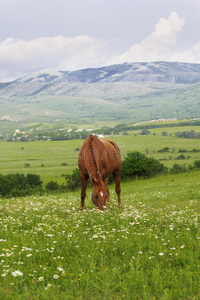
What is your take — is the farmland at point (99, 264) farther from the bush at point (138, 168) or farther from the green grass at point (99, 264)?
the bush at point (138, 168)

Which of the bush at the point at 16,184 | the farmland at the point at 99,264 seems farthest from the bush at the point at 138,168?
the farmland at the point at 99,264

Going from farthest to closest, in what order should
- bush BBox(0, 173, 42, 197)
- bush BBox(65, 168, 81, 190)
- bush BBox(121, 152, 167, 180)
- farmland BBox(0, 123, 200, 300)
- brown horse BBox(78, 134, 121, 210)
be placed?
bush BBox(0, 173, 42, 197) → bush BBox(121, 152, 167, 180) → bush BBox(65, 168, 81, 190) → brown horse BBox(78, 134, 121, 210) → farmland BBox(0, 123, 200, 300)

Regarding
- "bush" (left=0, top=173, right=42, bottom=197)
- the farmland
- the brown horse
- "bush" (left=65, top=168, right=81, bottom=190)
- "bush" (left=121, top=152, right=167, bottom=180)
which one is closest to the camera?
the farmland

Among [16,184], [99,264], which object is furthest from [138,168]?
[99,264]

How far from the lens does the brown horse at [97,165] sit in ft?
38.2

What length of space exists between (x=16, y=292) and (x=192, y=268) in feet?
11.4

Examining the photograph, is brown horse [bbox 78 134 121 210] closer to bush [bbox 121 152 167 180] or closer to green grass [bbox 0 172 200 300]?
green grass [bbox 0 172 200 300]

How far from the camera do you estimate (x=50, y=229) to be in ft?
26.4

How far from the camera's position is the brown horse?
1166cm

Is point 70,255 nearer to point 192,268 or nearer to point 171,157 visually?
point 192,268

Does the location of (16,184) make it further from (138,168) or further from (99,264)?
(99,264)

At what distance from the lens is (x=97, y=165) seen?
480 inches

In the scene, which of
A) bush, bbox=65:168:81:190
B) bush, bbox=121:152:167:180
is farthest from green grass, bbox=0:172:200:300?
bush, bbox=121:152:167:180

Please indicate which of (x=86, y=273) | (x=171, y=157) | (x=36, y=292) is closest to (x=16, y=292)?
(x=36, y=292)
